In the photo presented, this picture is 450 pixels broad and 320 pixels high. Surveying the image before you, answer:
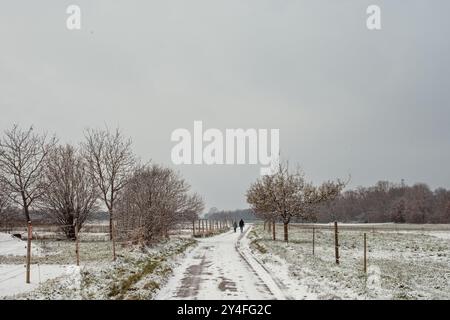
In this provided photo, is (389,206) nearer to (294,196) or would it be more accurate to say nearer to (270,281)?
(294,196)

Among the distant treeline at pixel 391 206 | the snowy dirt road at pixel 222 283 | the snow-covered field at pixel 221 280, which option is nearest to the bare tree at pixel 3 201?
the snow-covered field at pixel 221 280

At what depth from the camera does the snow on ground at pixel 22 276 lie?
10875 mm

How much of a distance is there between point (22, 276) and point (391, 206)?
132745 millimetres

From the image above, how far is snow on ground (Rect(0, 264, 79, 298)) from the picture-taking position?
10875 mm

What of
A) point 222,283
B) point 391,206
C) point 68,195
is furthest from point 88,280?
point 391,206

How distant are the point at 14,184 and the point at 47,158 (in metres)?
4.60

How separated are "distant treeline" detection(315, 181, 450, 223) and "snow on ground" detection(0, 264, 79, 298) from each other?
8369cm

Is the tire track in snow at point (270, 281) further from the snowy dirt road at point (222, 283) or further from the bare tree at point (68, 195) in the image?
the bare tree at point (68, 195)

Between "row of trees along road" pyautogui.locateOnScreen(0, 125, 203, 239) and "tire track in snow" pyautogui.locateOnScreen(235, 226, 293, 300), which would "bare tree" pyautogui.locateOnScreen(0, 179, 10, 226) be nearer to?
"row of trees along road" pyautogui.locateOnScreen(0, 125, 203, 239)

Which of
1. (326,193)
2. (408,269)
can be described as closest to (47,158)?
(326,193)

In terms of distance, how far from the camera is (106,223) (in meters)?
48.7

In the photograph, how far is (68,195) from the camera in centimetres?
3606

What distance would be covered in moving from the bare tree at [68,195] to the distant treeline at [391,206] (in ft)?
219
